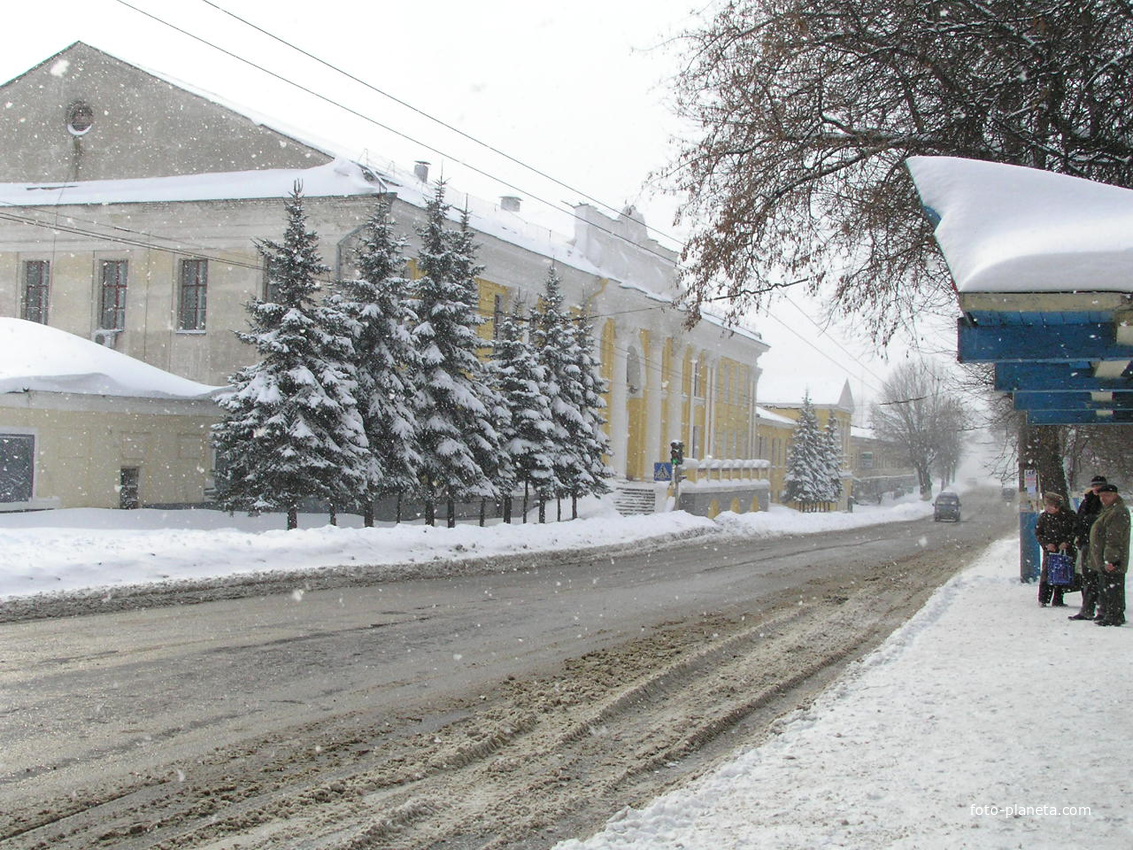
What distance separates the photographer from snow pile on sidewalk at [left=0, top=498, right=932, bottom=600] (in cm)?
1318

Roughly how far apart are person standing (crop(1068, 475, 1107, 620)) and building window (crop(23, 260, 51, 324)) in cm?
3277

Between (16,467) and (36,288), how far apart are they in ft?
39.3

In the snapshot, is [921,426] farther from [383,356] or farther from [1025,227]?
[1025,227]

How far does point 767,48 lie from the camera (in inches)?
389

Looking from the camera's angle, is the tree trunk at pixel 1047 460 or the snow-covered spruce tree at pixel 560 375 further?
the snow-covered spruce tree at pixel 560 375

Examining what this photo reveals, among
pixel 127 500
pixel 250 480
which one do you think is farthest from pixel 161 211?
pixel 250 480

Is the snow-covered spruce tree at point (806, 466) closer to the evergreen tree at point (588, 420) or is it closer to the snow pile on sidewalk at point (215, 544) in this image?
the evergreen tree at point (588, 420)

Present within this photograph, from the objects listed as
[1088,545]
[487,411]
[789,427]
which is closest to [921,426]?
[789,427]

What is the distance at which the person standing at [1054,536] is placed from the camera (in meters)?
13.6

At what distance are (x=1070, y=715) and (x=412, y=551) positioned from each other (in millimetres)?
14072

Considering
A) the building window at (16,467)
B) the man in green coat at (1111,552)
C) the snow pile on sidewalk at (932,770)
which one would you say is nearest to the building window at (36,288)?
the building window at (16,467)

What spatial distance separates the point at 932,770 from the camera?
5.56 metres

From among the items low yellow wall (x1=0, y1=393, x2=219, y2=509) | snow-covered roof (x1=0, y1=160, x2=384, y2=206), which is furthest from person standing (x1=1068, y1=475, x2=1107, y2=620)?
low yellow wall (x1=0, y1=393, x2=219, y2=509)

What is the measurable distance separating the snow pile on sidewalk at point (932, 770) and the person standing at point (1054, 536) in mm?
4423
